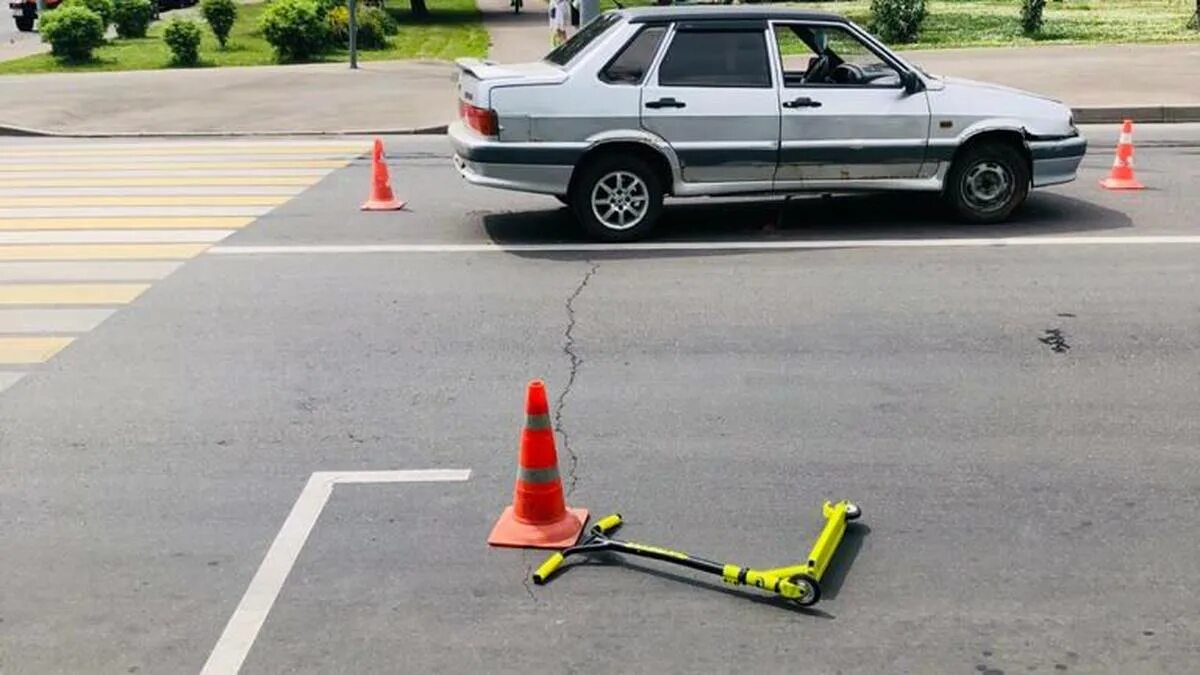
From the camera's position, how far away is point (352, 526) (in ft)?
17.6

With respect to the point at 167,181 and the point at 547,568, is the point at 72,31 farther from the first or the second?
the point at 547,568

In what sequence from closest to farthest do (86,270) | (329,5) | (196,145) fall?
1. (86,270)
2. (196,145)
3. (329,5)

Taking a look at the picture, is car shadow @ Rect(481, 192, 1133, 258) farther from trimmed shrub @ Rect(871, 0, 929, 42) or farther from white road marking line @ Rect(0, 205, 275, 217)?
trimmed shrub @ Rect(871, 0, 929, 42)

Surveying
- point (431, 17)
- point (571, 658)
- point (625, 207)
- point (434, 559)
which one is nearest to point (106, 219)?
point (625, 207)

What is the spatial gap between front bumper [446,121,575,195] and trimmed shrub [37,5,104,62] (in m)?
18.5

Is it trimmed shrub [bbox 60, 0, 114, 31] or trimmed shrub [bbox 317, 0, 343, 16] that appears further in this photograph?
trimmed shrub [bbox 60, 0, 114, 31]

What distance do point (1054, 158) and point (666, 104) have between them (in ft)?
10.6

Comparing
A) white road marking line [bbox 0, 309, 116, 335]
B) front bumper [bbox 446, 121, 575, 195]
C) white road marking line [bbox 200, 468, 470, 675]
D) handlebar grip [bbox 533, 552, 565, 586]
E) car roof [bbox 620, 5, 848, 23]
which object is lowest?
white road marking line [bbox 0, 309, 116, 335]

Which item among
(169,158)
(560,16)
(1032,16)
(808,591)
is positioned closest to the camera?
(808,591)

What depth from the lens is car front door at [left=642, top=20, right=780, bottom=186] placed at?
10148 millimetres

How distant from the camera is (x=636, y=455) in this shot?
6055mm

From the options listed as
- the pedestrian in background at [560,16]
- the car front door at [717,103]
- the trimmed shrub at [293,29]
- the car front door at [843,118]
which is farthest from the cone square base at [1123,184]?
the trimmed shrub at [293,29]

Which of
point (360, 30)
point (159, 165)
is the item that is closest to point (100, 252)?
point (159, 165)

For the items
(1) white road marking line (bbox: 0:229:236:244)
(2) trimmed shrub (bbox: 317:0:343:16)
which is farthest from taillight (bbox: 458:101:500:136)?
(2) trimmed shrub (bbox: 317:0:343:16)
